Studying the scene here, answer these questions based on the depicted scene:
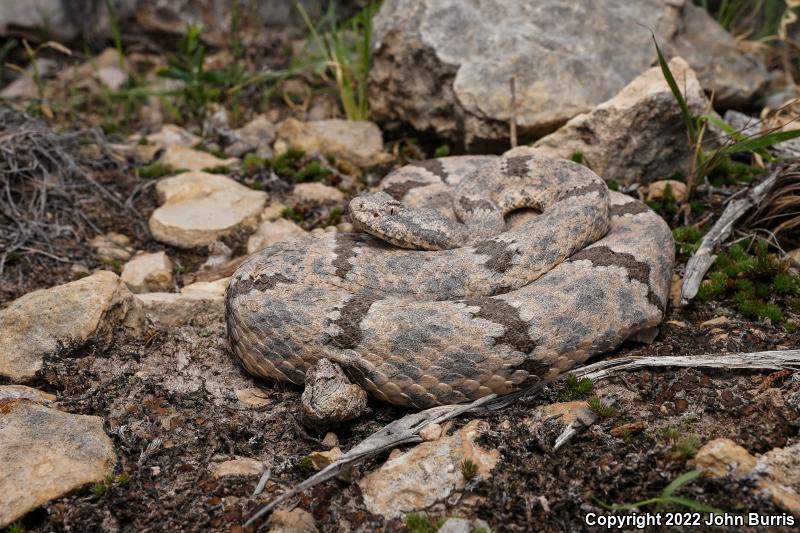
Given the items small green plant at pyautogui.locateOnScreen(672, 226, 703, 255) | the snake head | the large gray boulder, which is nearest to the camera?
the snake head

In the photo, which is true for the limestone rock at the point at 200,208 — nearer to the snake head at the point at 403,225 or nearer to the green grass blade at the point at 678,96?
the snake head at the point at 403,225

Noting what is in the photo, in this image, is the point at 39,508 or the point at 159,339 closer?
the point at 39,508

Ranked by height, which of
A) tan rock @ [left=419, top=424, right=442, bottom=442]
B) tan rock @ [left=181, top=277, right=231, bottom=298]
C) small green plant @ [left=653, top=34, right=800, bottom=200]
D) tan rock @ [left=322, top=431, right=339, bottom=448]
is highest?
small green plant @ [left=653, top=34, right=800, bottom=200]

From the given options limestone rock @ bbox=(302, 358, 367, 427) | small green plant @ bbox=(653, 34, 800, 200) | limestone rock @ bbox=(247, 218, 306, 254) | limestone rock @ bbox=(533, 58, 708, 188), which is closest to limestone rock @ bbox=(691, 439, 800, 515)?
limestone rock @ bbox=(302, 358, 367, 427)

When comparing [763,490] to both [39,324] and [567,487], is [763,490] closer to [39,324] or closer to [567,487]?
[567,487]

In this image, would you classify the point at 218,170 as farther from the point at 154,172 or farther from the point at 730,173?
the point at 730,173

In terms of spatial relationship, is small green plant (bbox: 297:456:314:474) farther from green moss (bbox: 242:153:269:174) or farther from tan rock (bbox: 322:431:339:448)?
green moss (bbox: 242:153:269:174)

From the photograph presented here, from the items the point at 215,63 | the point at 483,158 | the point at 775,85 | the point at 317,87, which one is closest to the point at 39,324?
the point at 483,158

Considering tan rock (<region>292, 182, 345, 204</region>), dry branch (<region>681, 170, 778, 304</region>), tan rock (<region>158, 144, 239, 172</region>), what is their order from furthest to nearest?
1. tan rock (<region>158, 144, 239, 172</region>)
2. tan rock (<region>292, 182, 345, 204</region>)
3. dry branch (<region>681, 170, 778, 304</region>)
